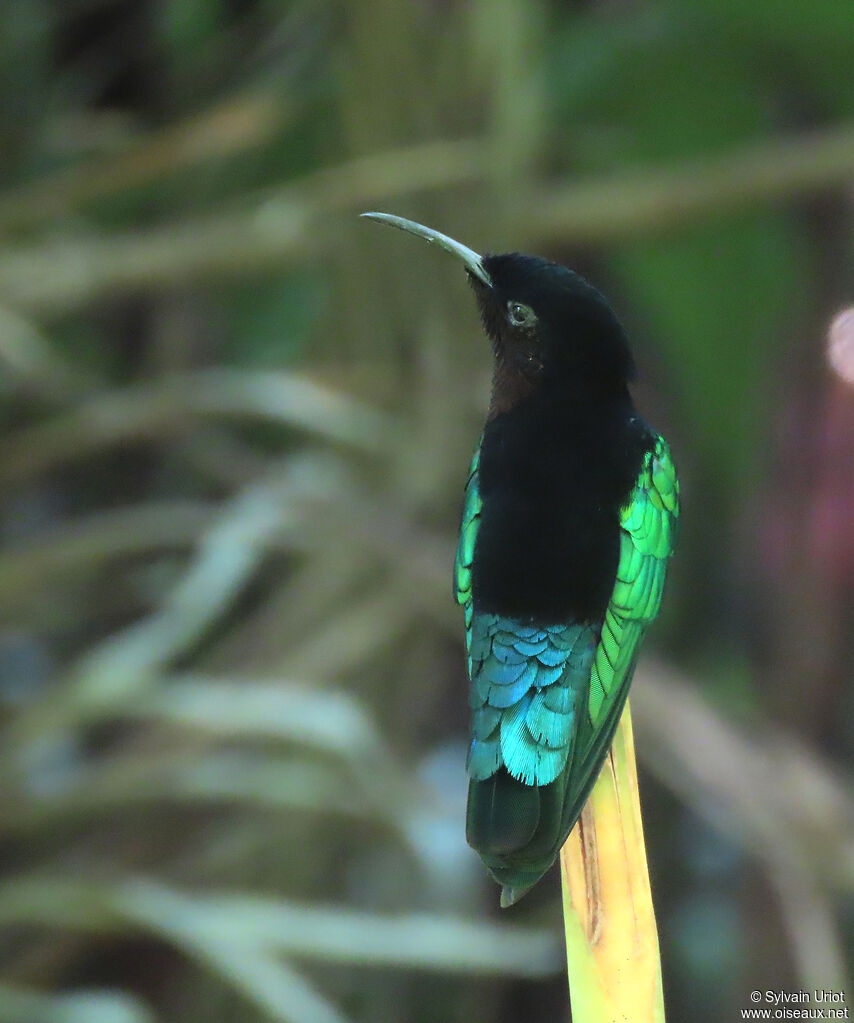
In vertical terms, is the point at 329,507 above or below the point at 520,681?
above

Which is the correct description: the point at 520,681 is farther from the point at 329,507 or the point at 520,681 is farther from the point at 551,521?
the point at 329,507

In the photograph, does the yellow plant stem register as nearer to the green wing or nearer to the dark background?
the green wing

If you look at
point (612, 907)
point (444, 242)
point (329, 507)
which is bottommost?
point (612, 907)

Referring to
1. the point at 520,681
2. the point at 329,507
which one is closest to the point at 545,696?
the point at 520,681

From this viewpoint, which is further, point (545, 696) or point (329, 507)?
point (329, 507)

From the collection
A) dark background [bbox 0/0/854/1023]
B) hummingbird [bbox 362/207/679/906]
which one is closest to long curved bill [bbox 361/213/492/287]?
hummingbird [bbox 362/207/679/906]

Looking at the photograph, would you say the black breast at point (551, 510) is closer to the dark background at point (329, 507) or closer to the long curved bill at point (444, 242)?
the long curved bill at point (444, 242)
